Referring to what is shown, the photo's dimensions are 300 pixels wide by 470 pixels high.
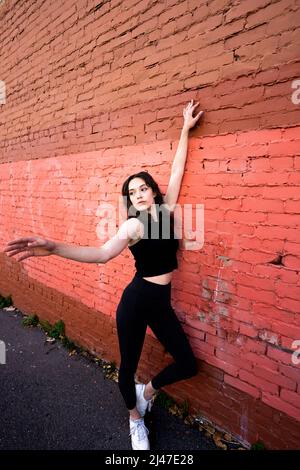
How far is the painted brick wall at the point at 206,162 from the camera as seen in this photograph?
1.96 m

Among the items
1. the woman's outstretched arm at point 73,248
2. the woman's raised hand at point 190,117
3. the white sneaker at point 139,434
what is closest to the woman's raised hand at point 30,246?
the woman's outstretched arm at point 73,248

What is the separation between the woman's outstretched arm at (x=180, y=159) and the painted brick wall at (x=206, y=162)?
7 centimetres

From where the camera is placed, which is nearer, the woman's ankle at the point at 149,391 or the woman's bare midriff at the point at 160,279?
the woman's bare midriff at the point at 160,279

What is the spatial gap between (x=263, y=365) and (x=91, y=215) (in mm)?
2216

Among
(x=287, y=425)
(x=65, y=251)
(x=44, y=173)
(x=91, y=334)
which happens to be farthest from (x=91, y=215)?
(x=287, y=425)

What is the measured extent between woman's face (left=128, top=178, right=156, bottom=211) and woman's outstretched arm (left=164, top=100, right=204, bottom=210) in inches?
→ 6.7

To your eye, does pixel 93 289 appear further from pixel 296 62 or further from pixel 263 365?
pixel 296 62

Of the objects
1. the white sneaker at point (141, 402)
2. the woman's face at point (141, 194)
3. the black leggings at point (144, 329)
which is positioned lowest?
the white sneaker at point (141, 402)

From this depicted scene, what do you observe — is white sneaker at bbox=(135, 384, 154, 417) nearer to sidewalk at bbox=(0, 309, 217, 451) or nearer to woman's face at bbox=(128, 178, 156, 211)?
sidewalk at bbox=(0, 309, 217, 451)

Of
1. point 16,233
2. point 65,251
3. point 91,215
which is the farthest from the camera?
point 16,233

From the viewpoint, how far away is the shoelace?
7.75 feet

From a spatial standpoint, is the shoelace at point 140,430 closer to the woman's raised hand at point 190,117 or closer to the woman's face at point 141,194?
the woman's face at point 141,194

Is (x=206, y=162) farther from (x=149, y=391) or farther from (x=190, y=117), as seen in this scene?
(x=149, y=391)

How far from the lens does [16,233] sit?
4840 millimetres
